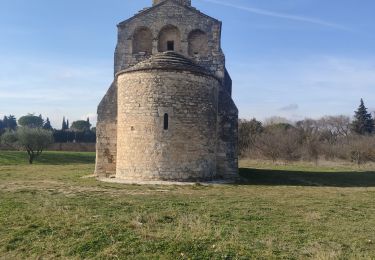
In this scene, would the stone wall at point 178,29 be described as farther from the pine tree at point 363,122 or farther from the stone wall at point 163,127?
the pine tree at point 363,122

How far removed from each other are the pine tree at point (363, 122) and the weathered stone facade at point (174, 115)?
127 ft

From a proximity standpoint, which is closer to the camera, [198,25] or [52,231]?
[52,231]

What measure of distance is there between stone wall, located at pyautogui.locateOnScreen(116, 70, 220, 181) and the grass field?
2.82 m

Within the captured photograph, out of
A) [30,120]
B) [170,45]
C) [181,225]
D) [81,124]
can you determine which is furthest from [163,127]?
[30,120]

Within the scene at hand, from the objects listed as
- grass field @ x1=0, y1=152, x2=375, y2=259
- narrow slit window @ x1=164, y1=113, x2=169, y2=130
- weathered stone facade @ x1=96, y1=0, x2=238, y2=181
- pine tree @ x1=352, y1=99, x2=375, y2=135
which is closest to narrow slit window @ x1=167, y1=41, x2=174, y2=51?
weathered stone facade @ x1=96, y1=0, x2=238, y2=181

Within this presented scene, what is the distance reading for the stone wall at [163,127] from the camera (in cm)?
1445

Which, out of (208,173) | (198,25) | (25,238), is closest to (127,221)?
(25,238)

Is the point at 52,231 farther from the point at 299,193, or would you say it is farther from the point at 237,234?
the point at 299,193

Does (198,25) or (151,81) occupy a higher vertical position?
(198,25)

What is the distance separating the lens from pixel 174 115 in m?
14.6

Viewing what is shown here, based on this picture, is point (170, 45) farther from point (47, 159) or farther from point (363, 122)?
point (363, 122)

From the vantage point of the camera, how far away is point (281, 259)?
18.3 ft

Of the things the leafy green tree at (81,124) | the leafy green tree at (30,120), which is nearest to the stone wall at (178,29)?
the leafy green tree at (81,124)

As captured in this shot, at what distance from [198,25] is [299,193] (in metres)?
8.94
